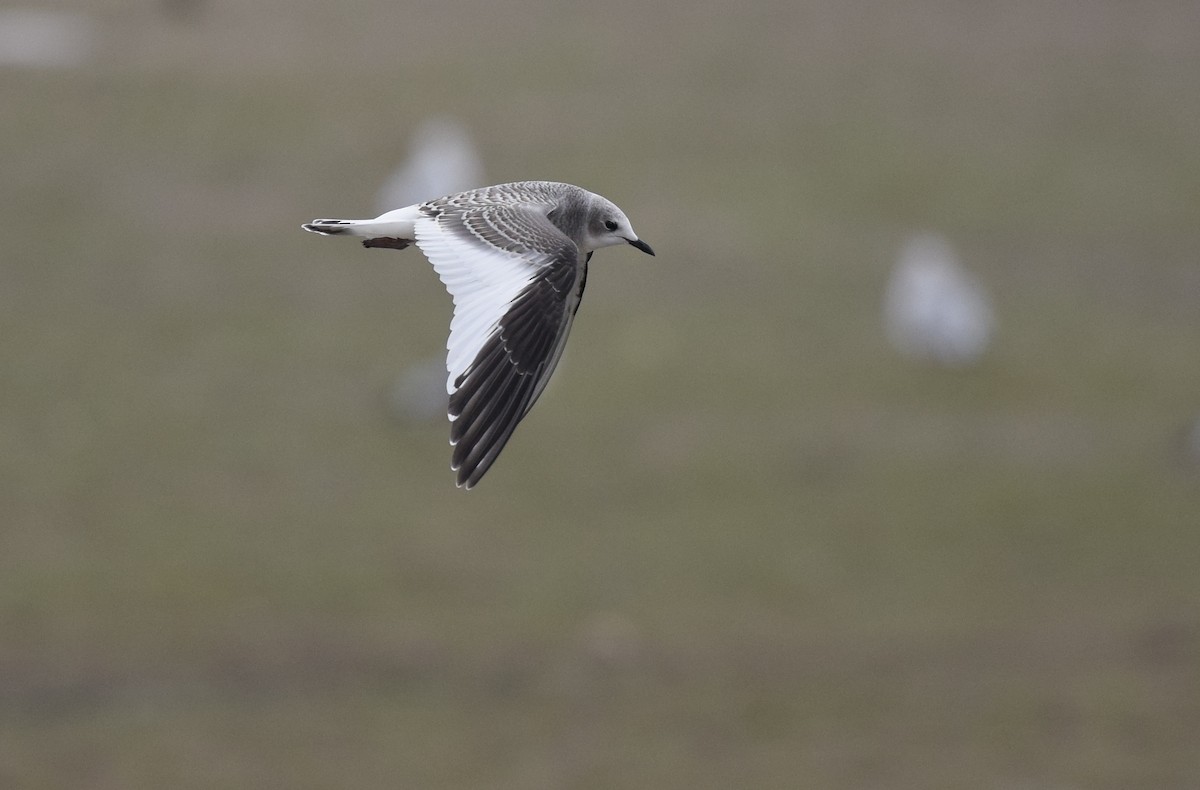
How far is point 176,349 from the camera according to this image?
31922 millimetres

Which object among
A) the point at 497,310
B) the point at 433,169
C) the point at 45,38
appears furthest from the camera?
the point at 45,38

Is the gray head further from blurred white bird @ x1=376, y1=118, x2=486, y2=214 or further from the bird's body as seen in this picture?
blurred white bird @ x1=376, y1=118, x2=486, y2=214

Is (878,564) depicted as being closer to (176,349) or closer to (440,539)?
(440,539)

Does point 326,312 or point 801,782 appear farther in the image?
point 326,312

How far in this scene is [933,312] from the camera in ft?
107

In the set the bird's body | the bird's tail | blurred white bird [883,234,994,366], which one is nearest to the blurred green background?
blurred white bird [883,234,994,366]

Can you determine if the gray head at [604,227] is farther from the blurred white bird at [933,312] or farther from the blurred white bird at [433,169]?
the blurred white bird at [933,312]

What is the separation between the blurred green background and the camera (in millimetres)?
25750

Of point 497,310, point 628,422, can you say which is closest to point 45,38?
point 628,422

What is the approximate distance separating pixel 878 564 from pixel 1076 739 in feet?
13.1

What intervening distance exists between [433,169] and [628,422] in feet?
18.4

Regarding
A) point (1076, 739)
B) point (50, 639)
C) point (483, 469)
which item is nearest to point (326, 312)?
point (50, 639)

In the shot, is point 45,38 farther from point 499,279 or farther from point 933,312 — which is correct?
point 499,279

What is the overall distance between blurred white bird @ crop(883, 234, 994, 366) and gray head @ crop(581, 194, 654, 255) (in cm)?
2319
